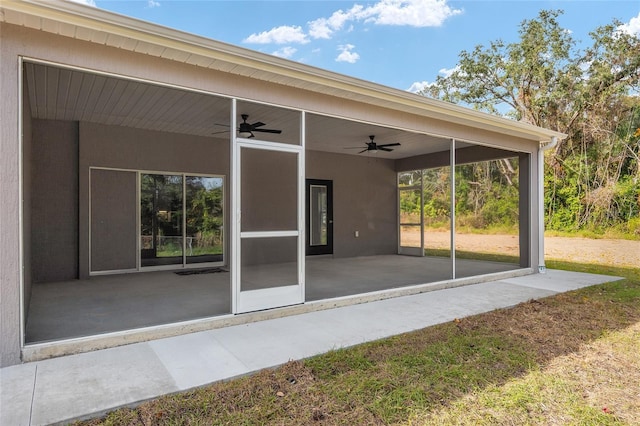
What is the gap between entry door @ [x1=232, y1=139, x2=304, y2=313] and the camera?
3965mm

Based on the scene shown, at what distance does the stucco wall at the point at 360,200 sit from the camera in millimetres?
9602

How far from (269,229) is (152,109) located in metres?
2.91

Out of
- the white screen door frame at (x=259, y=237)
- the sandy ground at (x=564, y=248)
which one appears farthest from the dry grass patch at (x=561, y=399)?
the sandy ground at (x=564, y=248)

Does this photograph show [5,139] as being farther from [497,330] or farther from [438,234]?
[438,234]

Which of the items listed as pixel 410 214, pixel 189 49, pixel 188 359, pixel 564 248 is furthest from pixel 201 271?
pixel 564 248

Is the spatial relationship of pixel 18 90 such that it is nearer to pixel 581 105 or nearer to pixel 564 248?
pixel 564 248

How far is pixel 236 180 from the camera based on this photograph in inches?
154

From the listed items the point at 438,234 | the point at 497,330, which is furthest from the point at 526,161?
the point at 497,330

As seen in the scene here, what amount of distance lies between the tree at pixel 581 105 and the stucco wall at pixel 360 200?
8.04 m

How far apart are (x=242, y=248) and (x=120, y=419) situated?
2017mm

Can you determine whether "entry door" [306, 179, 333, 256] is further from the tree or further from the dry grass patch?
the tree

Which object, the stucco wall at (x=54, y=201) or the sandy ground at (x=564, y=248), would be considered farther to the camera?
the sandy ground at (x=564, y=248)

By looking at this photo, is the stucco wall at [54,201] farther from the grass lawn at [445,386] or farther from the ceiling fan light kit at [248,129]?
the grass lawn at [445,386]

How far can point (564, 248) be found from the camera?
37.7 ft
